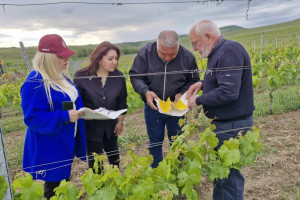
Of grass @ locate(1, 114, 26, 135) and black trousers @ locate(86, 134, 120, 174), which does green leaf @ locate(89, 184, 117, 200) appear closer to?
black trousers @ locate(86, 134, 120, 174)

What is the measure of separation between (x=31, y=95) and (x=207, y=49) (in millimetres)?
1462

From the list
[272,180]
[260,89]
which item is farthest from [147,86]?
[260,89]

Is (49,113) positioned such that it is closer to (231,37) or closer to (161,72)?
(161,72)

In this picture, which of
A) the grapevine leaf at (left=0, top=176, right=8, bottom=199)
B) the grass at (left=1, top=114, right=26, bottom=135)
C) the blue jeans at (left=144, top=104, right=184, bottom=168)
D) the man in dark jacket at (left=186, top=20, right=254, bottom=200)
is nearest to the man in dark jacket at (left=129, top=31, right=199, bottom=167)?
the blue jeans at (left=144, top=104, right=184, bottom=168)

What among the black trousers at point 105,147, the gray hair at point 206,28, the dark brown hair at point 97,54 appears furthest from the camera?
the black trousers at point 105,147

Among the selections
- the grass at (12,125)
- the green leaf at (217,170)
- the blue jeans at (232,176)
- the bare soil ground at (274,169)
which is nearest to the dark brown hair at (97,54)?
the bare soil ground at (274,169)

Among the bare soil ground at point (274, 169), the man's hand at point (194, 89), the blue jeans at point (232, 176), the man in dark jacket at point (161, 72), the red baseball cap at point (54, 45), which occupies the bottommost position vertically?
the bare soil ground at point (274, 169)

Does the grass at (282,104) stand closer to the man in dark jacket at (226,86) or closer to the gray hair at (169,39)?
the man in dark jacket at (226,86)

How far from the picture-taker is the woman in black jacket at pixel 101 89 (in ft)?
8.12

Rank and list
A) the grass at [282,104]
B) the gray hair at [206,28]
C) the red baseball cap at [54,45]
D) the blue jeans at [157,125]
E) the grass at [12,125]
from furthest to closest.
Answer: the grass at [12,125] < the grass at [282,104] < the blue jeans at [157,125] < the gray hair at [206,28] < the red baseball cap at [54,45]

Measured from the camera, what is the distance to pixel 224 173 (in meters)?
1.85

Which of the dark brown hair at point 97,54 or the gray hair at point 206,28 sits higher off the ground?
the gray hair at point 206,28

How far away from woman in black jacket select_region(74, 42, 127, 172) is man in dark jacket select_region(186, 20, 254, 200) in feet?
2.58

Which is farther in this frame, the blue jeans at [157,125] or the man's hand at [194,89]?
the blue jeans at [157,125]
